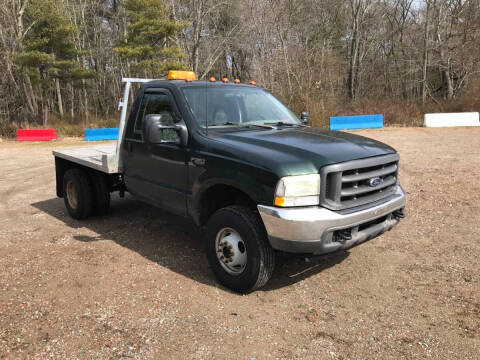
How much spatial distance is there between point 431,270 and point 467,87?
88.8 ft

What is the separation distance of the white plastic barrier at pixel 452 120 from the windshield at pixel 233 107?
17.8 metres

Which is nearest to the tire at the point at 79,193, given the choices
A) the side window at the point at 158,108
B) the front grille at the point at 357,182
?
the side window at the point at 158,108

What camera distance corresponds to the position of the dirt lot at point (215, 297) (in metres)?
2.99

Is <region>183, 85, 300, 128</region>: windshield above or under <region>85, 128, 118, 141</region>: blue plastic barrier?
above

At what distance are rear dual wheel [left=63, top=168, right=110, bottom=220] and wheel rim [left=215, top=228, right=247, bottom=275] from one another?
112 inches

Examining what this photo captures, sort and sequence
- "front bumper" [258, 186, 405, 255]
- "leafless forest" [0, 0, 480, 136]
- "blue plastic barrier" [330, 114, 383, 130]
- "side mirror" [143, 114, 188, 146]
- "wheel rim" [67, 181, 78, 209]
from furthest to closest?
"leafless forest" [0, 0, 480, 136] < "blue plastic barrier" [330, 114, 383, 130] < "wheel rim" [67, 181, 78, 209] < "side mirror" [143, 114, 188, 146] < "front bumper" [258, 186, 405, 255]

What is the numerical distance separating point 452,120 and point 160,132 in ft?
64.8

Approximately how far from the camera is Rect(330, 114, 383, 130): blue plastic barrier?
1866 cm

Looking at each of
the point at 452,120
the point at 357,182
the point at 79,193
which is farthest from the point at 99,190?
the point at 452,120

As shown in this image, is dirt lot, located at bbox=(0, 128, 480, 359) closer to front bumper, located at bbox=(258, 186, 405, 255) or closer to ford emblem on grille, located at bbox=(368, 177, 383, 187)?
front bumper, located at bbox=(258, 186, 405, 255)

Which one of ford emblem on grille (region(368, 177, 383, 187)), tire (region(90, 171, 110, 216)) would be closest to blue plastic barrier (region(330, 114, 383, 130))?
tire (region(90, 171, 110, 216))

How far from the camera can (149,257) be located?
466cm

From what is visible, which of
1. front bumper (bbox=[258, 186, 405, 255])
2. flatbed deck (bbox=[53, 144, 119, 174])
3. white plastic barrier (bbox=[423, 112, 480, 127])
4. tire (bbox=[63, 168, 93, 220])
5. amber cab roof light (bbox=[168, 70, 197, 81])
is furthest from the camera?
white plastic barrier (bbox=[423, 112, 480, 127])

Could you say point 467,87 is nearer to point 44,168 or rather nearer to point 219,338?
point 44,168
